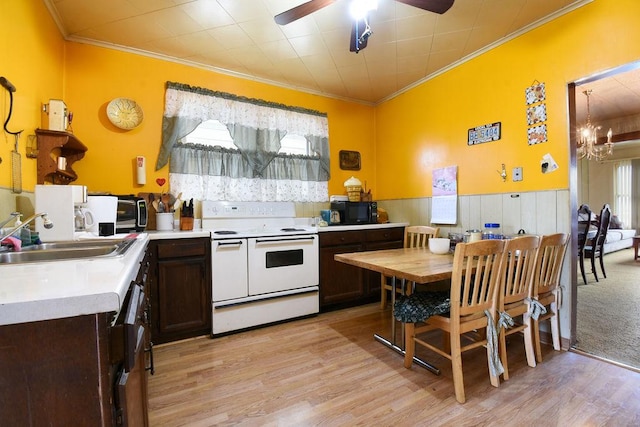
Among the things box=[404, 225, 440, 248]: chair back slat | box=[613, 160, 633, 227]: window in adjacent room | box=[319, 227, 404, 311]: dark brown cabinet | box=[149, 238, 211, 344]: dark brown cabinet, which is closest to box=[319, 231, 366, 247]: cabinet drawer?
box=[319, 227, 404, 311]: dark brown cabinet

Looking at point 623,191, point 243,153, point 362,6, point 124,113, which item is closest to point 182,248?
point 243,153

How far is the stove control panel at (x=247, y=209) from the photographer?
2885 mm

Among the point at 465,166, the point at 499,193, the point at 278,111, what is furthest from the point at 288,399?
the point at 278,111

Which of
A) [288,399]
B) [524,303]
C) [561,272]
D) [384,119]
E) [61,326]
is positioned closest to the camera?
[61,326]

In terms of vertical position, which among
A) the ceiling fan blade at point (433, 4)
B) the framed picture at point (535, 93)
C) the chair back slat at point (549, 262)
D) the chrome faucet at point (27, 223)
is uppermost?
the ceiling fan blade at point (433, 4)

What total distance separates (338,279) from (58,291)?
2.62 metres

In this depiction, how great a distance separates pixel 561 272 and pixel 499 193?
0.79m

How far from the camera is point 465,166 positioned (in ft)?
9.61

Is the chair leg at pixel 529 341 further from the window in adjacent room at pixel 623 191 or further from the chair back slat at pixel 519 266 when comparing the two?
the window in adjacent room at pixel 623 191

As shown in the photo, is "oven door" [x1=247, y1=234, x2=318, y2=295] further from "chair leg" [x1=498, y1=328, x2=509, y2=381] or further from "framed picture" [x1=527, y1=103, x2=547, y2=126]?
"framed picture" [x1=527, y1=103, x2=547, y2=126]

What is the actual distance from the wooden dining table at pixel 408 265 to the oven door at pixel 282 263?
2.44ft

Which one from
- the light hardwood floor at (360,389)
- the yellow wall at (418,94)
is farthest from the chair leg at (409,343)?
the yellow wall at (418,94)

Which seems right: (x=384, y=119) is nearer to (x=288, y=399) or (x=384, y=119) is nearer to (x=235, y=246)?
(x=235, y=246)

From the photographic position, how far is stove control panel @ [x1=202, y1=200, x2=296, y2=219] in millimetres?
2885
